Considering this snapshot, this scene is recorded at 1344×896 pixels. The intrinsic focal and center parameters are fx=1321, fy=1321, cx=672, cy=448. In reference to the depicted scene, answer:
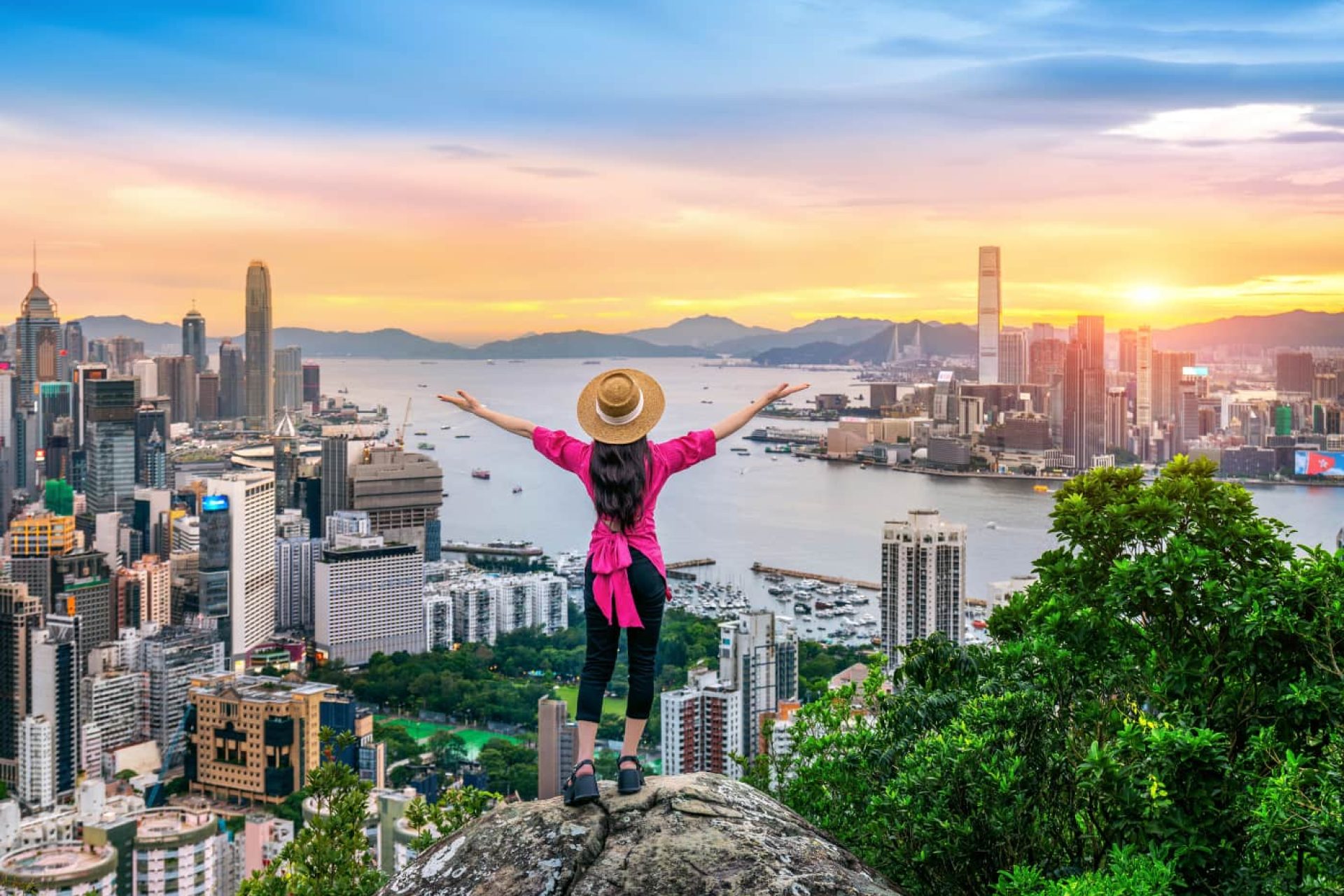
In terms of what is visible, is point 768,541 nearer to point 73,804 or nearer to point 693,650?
point 693,650

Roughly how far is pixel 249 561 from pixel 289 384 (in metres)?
8.79

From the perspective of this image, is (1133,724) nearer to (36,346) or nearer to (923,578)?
(923,578)

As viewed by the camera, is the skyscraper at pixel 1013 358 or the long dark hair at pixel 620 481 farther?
the skyscraper at pixel 1013 358

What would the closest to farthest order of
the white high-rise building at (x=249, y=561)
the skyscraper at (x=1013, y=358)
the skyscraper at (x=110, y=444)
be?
the white high-rise building at (x=249, y=561), the skyscraper at (x=110, y=444), the skyscraper at (x=1013, y=358)

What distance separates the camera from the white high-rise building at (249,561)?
14.3 meters

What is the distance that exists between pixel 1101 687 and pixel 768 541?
43.4ft

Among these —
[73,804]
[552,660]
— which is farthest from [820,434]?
[73,804]

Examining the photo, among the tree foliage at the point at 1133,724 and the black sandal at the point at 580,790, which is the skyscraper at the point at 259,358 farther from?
the black sandal at the point at 580,790

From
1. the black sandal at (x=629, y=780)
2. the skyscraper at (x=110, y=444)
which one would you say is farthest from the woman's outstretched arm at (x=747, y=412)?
the skyscraper at (x=110, y=444)

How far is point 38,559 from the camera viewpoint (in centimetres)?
1316

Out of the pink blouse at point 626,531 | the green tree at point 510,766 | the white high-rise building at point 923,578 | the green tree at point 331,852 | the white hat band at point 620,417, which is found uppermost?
the white hat band at point 620,417

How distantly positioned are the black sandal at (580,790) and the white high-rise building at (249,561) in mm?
12796

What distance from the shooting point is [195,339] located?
22344 millimetres

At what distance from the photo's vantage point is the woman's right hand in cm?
176
